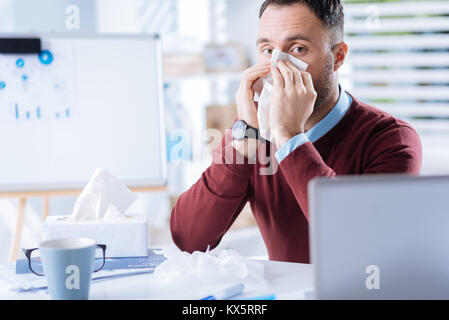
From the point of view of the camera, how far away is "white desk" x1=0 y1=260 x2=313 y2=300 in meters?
0.91

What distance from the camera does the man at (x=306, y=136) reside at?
1357 millimetres

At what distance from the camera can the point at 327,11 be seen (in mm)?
1457

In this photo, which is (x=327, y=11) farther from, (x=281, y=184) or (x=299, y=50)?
(x=281, y=184)

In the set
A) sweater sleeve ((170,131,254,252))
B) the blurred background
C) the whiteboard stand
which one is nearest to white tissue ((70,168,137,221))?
sweater sleeve ((170,131,254,252))

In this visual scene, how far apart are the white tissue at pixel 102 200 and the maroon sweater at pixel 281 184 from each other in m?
0.30

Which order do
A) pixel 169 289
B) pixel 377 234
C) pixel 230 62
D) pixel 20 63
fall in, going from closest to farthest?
pixel 377 234, pixel 169 289, pixel 20 63, pixel 230 62

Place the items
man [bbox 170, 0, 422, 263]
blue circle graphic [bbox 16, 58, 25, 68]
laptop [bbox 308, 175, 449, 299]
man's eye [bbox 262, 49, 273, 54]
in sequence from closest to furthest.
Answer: laptop [bbox 308, 175, 449, 299] < man [bbox 170, 0, 422, 263] < man's eye [bbox 262, 49, 273, 54] < blue circle graphic [bbox 16, 58, 25, 68]

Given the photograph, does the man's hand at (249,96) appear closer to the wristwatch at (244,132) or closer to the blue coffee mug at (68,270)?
the wristwatch at (244,132)

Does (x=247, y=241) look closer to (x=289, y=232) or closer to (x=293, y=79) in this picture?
(x=289, y=232)

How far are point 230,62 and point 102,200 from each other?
222 centimetres

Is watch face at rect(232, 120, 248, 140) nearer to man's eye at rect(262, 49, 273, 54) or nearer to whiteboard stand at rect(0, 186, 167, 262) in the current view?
man's eye at rect(262, 49, 273, 54)

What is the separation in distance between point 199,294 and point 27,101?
1079 mm

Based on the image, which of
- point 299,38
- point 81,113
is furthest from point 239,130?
point 81,113

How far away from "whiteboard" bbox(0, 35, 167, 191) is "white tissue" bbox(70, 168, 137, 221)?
28.7 inches
